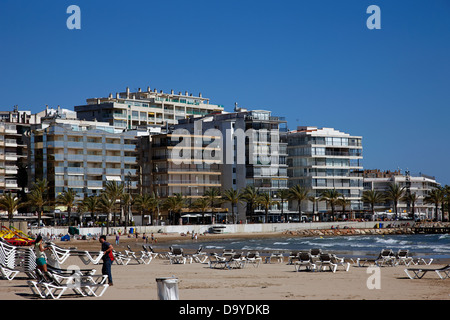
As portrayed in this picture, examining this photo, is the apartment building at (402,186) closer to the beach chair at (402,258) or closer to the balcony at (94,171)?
the balcony at (94,171)

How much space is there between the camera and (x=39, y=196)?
79.6m

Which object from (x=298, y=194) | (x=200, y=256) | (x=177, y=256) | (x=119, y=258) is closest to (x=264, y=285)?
(x=119, y=258)

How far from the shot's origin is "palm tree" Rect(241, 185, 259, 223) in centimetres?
9744

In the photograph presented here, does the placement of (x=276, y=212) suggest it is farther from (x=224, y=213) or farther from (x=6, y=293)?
(x=6, y=293)

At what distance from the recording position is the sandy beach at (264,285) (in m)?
17.2

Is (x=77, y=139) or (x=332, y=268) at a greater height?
(x=77, y=139)

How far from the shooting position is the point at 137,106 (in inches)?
4865

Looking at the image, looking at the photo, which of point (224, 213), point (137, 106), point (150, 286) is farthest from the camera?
point (137, 106)

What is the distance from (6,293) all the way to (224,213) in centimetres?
8383

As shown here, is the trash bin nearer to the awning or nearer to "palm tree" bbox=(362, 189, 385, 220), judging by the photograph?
the awning

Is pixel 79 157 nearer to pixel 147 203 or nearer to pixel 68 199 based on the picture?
pixel 68 199

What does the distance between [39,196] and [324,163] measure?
48.7 m

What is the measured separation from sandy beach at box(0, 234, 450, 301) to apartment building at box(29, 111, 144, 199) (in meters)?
61.1
